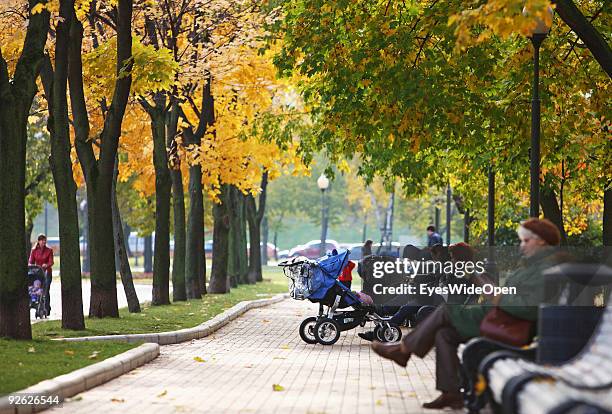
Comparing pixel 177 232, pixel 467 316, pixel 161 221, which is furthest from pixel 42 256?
pixel 467 316

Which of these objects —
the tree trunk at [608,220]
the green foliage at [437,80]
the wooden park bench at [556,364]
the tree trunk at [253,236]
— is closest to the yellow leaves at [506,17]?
the wooden park bench at [556,364]

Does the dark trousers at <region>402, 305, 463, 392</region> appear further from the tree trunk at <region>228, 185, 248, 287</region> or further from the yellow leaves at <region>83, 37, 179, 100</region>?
the tree trunk at <region>228, 185, 248, 287</region>

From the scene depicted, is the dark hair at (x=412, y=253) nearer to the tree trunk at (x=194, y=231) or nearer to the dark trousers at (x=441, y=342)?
the tree trunk at (x=194, y=231)

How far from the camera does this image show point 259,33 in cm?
3309

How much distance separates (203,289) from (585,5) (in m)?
17.0

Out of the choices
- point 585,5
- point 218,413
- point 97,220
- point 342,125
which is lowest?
point 218,413

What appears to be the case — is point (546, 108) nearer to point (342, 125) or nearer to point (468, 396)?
point (342, 125)

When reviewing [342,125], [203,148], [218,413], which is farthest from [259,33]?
[218,413]

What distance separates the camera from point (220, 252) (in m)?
41.7

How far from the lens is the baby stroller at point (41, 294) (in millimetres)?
27641

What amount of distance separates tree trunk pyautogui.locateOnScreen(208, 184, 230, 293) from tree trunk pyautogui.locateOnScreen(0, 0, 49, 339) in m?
23.0

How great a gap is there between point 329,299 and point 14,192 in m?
5.41

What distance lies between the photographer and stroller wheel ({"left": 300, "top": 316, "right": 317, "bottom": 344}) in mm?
20812

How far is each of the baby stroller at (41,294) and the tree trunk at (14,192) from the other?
32.2ft
